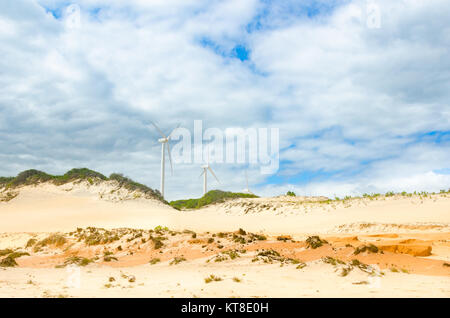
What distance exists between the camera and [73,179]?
55062 millimetres

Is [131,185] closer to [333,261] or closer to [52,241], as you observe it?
[52,241]

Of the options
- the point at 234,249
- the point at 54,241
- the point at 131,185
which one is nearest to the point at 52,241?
the point at 54,241

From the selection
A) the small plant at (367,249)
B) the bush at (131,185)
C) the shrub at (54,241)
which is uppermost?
the bush at (131,185)

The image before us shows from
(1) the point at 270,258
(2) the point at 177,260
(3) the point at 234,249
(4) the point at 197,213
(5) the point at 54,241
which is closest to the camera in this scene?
(1) the point at 270,258

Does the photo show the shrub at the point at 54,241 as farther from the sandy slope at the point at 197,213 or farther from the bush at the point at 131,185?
the bush at the point at 131,185

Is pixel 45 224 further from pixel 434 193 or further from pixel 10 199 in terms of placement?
pixel 434 193

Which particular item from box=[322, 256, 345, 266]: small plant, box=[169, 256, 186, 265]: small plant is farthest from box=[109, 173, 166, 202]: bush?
box=[322, 256, 345, 266]: small plant

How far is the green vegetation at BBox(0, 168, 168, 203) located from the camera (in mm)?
54125

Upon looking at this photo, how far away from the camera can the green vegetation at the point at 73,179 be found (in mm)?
54125

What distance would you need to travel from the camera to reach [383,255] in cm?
1428

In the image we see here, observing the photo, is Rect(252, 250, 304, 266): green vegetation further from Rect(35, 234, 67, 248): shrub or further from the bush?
the bush

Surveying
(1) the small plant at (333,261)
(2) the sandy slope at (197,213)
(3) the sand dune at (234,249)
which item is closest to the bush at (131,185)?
(2) the sandy slope at (197,213)
